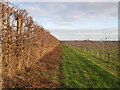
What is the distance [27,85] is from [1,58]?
1.69 m

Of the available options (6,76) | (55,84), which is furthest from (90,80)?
(6,76)

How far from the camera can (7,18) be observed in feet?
16.2

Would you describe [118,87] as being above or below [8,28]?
below

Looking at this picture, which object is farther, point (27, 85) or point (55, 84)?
point (55, 84)

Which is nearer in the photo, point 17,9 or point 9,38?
point 9,38

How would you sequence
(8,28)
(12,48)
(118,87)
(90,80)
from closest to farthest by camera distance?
(8,28) < (12,48) < (118,87) < (90,80)

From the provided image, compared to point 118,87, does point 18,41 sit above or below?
above

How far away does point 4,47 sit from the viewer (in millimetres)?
4645

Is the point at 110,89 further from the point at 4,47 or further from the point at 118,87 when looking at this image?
the point at 4,47

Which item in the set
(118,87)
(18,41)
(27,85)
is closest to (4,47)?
(18,41)

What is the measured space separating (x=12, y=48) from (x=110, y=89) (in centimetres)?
492

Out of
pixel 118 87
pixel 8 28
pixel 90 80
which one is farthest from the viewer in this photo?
pixel 90 80

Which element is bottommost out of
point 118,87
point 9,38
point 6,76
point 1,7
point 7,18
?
point 118,87

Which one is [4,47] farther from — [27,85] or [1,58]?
[27,85]
